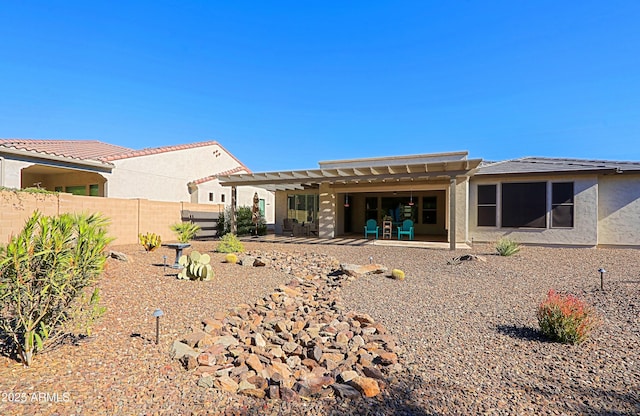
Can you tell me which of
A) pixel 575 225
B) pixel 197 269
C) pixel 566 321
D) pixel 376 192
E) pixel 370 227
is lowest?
pixel 566 321

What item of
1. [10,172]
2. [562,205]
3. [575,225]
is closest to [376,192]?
[562,205]

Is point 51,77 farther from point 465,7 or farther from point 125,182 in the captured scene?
point 465,7

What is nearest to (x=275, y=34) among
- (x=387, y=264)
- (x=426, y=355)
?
(x=387, y=264)

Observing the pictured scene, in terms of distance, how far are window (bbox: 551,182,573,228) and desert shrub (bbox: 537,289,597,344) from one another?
10758 millimetres

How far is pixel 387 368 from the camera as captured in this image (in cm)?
351

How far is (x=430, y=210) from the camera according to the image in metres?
18.3

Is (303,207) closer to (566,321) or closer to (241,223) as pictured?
(241,223)

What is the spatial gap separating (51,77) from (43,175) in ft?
22.8

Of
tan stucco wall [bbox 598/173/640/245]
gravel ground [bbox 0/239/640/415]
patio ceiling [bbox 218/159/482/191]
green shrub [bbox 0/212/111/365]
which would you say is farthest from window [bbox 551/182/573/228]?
green shrub [bbox 0/212/111/365]

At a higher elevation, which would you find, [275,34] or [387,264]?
[275,34]

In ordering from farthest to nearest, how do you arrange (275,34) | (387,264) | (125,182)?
(125,182) < (275,34) < (387,264)

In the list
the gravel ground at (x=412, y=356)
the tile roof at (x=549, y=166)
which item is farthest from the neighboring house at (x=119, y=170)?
the tile roof at (x=549, y=166)

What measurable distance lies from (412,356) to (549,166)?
1390 cm

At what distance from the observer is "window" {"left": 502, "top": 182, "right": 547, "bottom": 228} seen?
13.3m
